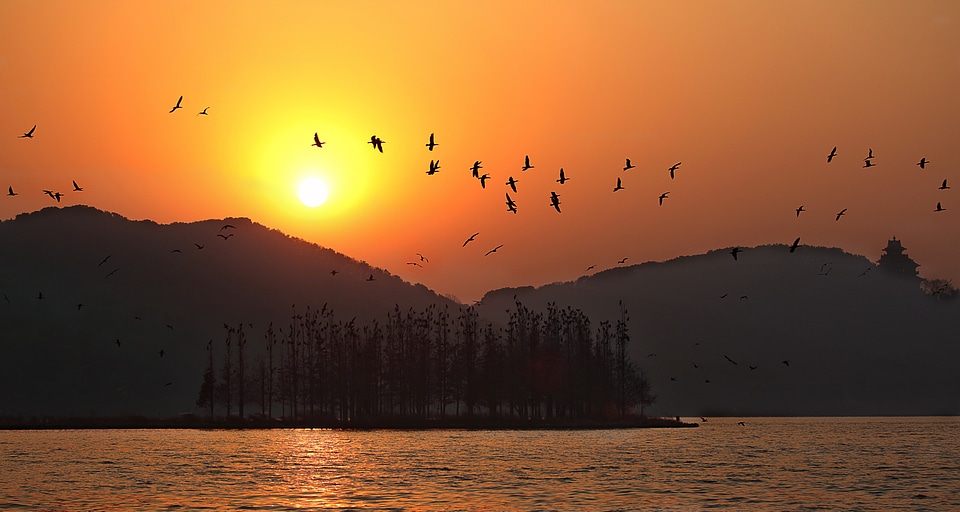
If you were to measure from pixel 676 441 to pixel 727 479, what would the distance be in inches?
2180

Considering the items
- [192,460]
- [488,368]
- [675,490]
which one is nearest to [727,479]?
[675,490]

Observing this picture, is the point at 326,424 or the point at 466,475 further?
the point at 326,424

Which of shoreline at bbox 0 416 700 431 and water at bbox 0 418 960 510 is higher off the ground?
shoreline at bbox 0 416 700 431

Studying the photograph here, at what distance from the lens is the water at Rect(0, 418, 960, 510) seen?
56281 mm

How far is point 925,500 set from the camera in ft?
195

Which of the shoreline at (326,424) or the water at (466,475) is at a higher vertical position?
the shoreline at (326,424)

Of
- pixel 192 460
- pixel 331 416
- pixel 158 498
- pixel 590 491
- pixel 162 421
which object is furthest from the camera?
pixel 331 416

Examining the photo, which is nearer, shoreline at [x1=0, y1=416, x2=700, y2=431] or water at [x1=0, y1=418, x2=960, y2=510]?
water at [x1=0, y1=418, x2=960, y2=510]

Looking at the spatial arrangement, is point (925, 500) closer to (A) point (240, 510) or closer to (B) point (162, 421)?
(A) point (240, 510)

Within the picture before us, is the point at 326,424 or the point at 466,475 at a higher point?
the point at 326,424

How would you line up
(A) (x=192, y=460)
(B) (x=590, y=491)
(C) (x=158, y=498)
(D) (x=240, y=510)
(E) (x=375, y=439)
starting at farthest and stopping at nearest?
(E) (x=375, y=439), (A) (x=192, y=460), (B) (x=590, y=491), (C) (x=158, y=498), (D) (x=240, y=510)

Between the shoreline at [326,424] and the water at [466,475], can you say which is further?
the shoreline at [326,424]

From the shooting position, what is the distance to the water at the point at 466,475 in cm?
5628

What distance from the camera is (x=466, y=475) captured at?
71.6 meters
